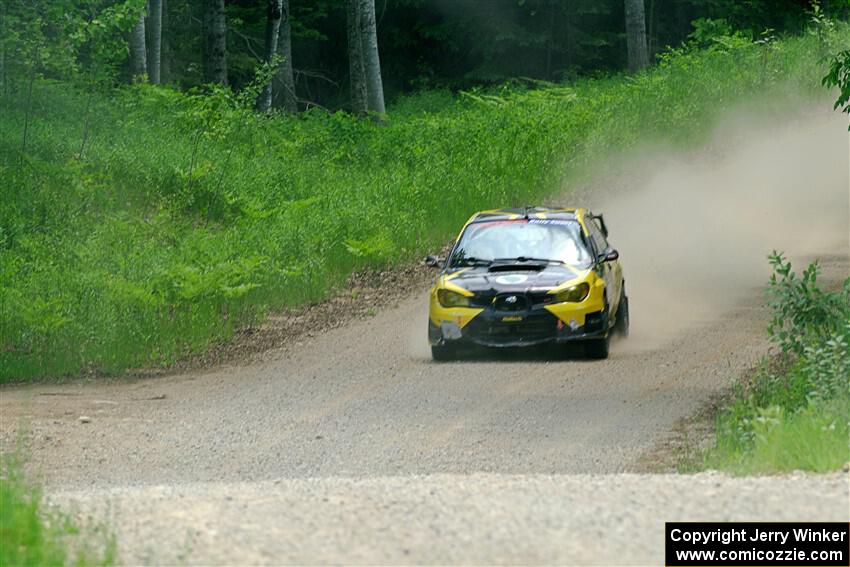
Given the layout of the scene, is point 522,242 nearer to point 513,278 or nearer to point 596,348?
point 513,278

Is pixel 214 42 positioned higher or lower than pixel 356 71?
higher

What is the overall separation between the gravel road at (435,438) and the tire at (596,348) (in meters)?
0.28

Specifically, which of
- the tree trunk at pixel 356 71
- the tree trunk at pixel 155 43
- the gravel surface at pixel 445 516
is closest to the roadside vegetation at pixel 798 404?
the gravel surface at pixel 445 516

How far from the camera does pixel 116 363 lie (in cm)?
1652

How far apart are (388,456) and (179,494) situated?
11.5ft

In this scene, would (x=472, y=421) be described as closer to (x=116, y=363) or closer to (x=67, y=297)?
(x=116, y=363)

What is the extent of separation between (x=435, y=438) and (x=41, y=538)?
5892mm

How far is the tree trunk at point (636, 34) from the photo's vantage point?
3819 cm

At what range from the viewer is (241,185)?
25.0m

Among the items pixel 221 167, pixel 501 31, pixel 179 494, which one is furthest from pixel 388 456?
pixel 501 31

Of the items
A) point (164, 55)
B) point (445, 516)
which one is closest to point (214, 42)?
point (164, 55)

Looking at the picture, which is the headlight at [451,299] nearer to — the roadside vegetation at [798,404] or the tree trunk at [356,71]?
the roadside vegetation at [798,404]

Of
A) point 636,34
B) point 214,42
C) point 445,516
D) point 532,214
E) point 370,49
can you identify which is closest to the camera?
point 445,516

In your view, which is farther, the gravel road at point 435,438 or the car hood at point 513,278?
the car hood at point 513,278
